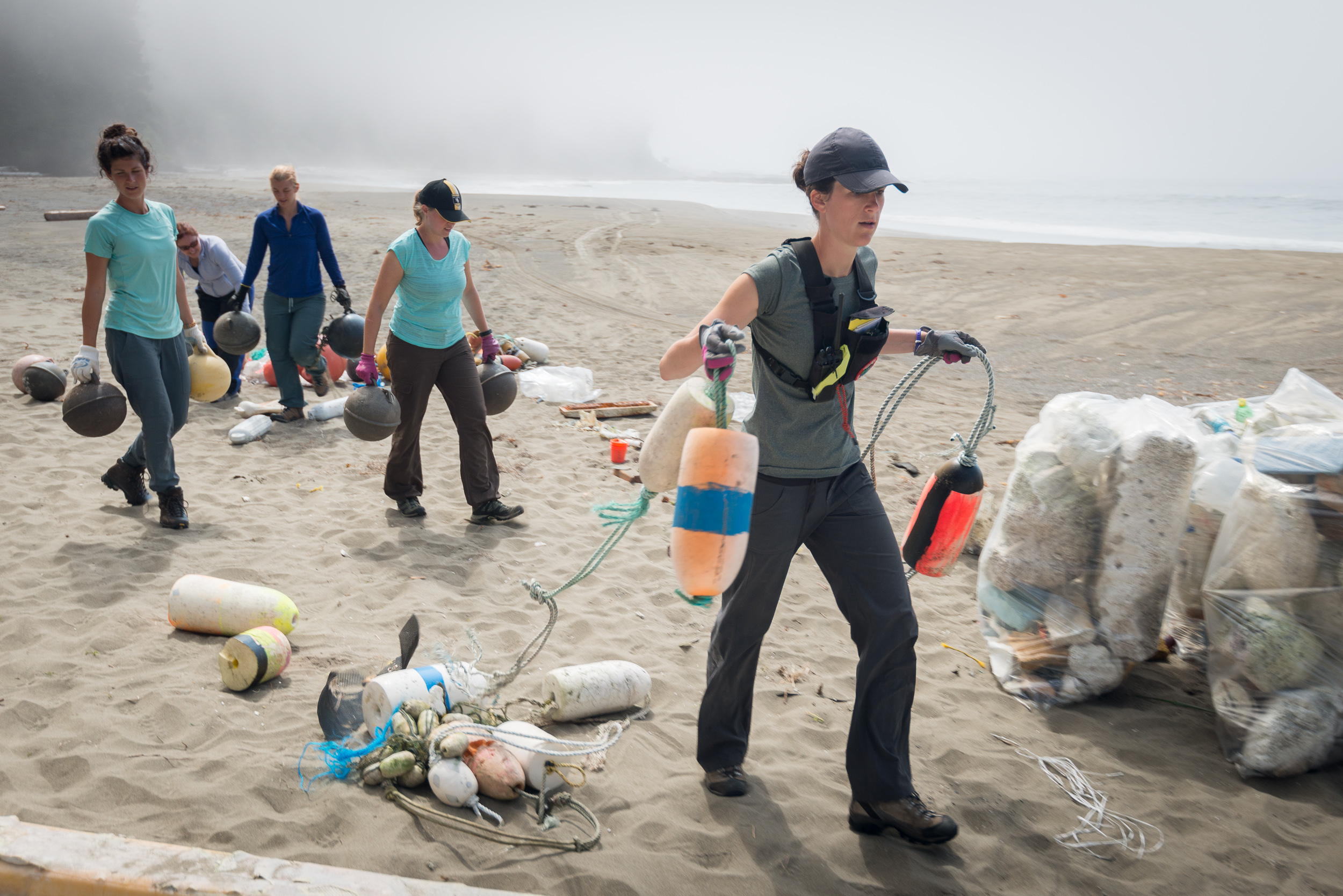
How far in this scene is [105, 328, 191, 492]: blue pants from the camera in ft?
14.6

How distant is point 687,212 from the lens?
28.0m

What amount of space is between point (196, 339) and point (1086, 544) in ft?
16.9

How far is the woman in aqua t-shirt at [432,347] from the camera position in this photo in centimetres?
474

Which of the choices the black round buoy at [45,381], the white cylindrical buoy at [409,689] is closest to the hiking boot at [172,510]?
the black round buoy at [45,381]

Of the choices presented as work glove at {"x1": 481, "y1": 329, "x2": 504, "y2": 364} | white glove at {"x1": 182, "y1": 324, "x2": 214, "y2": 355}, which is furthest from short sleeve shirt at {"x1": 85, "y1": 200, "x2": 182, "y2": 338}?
work glove at {"x1": 481, "y1": 329, "x2": 504, "y2": 364}

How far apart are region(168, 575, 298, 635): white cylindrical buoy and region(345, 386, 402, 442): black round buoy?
4.44 ft

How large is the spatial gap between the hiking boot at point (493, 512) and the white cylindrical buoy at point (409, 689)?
203 cm

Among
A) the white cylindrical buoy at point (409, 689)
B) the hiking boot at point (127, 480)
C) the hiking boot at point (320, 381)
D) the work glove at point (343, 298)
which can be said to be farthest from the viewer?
the hiking boot at point (320, 381)

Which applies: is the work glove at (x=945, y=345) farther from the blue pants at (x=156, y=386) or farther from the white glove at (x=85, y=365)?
the white glove at (x=85, y=365)

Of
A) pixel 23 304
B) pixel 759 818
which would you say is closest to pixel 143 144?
pixel 759 818

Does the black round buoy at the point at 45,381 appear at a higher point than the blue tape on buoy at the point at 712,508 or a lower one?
lower

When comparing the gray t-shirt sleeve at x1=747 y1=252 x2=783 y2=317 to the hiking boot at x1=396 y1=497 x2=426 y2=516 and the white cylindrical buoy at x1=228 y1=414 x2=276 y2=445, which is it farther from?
the white cylindrical buoy at x1=228 y1=414 x2=276 y2=445

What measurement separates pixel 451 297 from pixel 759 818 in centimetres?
337

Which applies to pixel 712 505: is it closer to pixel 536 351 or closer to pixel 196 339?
pixel 196 339
